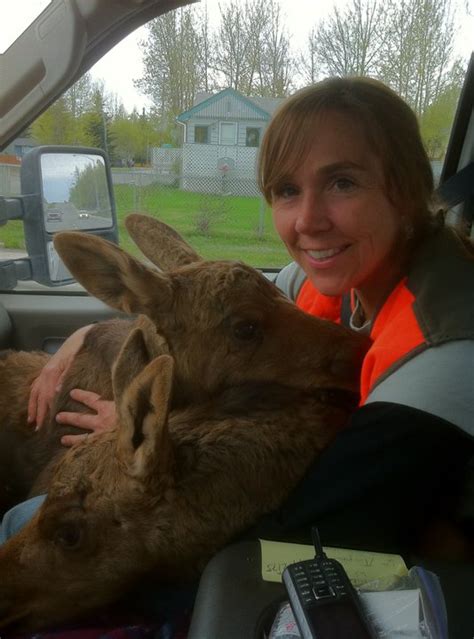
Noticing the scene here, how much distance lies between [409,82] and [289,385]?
1549 mm

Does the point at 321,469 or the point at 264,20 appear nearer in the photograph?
the point at 321,469

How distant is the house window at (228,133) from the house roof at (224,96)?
0.11m

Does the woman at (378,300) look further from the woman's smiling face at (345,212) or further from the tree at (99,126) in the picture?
the tree at (99,126)

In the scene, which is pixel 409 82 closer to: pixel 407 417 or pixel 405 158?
pixel 405 158

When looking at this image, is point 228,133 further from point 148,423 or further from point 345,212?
point 148,423

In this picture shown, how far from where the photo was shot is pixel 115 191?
3477 millimetres

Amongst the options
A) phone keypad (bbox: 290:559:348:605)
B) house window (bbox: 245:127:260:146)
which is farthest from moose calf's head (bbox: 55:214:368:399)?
house window (bbox: 245:127:260:146)

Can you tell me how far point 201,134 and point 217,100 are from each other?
0.56 ft

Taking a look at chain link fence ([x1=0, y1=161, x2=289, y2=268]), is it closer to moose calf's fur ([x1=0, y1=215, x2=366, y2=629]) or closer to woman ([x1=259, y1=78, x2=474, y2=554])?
woman ([x1=259, y1=78, x2=474, y2=554])

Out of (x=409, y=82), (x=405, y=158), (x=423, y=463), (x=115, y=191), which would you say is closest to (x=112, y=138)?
(x=115, y=191)

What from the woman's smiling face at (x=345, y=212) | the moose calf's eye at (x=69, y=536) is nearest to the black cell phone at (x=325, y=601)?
the moose calf's eye at (x=69, y=536)

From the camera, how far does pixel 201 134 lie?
307 cm

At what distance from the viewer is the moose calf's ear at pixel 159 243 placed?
105 inches

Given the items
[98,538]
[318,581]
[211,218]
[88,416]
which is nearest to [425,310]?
[318,581]
